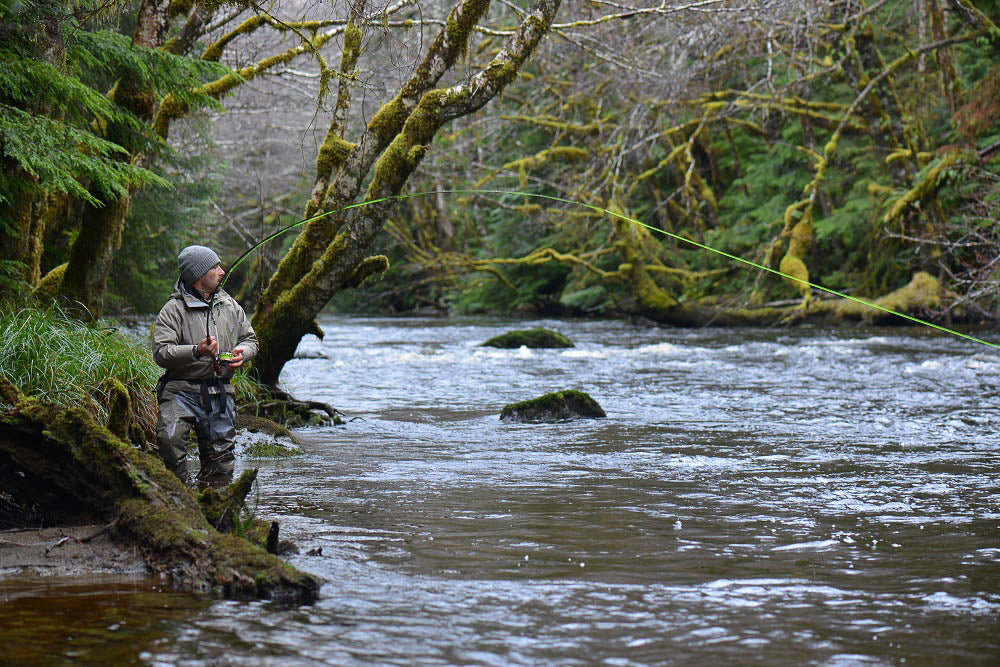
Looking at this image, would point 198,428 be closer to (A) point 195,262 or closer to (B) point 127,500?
(A) point 195,262

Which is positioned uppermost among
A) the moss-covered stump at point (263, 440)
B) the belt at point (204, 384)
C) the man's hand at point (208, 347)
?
the man's hand at point (208, 347)

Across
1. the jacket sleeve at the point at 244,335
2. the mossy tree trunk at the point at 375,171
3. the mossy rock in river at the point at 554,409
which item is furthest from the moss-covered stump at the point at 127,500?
the mossy rock in river at the point at 554,409

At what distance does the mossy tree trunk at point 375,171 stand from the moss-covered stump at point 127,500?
15.1 ft

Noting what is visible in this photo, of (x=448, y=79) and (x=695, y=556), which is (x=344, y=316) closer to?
(x=448, y=79)

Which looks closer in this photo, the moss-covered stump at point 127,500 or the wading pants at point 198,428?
the moss-covered stump at point 127,500

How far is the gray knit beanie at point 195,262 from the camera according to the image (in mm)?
5758

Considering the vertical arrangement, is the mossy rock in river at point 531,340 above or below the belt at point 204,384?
below

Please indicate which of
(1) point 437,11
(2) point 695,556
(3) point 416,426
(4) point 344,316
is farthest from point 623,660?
(4) point 344,316

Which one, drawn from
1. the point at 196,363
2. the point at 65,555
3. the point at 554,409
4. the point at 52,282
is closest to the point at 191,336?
the point at 196,363

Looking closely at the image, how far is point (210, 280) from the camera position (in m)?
5.82

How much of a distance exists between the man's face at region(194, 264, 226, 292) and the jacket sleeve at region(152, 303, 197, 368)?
0.18 meters

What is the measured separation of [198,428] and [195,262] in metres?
0.88

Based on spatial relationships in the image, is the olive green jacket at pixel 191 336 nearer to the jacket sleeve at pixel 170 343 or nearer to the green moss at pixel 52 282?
the jacket sleeve at pixel 170 343

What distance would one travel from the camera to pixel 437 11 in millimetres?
18391
